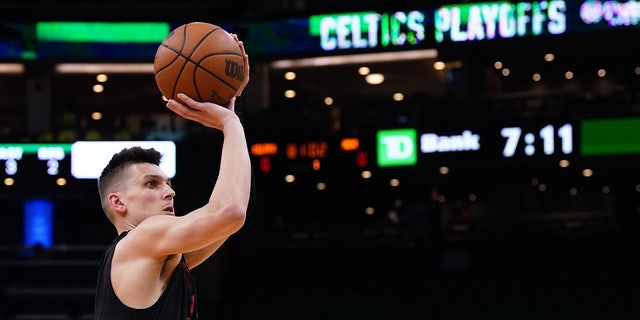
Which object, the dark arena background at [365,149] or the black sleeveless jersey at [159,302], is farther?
the dark arena background at [365,149]

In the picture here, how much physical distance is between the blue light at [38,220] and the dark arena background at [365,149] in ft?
0.14

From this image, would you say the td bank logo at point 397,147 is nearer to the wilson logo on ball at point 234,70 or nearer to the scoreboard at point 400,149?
the scoreboard at point 400,149

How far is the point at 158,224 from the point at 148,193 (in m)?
0.19

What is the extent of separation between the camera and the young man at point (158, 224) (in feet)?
10.0

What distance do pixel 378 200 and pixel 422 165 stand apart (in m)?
10.6

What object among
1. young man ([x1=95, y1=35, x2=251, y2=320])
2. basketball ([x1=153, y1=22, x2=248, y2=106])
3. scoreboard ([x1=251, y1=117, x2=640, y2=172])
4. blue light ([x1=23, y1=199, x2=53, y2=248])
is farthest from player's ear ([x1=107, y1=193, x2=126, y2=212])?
blue light ([x1=23, y1=199, x2=53, y2=248])

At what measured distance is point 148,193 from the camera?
330 cm

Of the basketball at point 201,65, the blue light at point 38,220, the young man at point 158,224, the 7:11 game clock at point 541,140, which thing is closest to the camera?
the young man at point 158,224

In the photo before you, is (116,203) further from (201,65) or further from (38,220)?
(38,220)

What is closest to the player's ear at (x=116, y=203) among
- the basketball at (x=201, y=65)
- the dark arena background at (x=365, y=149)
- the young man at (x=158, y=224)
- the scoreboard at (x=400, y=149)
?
the young man at (x=158, y=224)

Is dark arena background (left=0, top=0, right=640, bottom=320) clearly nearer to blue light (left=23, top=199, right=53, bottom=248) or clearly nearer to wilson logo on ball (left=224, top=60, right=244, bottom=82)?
blue light (left=23, top=199, right=53, bottom=248)

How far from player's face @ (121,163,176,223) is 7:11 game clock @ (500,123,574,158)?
1225 cm

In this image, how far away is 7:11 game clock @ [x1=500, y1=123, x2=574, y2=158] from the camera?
1493cm

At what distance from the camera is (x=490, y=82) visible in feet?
71.9
